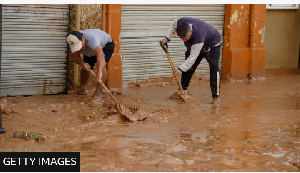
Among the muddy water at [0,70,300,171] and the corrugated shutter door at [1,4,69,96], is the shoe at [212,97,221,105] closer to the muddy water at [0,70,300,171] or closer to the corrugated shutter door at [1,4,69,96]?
the muddy water at [0,70,300,171]

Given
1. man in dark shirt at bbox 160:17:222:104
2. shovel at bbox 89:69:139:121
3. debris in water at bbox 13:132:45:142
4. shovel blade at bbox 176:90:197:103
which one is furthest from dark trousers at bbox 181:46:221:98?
debris in water at bbox 13:132:45:142

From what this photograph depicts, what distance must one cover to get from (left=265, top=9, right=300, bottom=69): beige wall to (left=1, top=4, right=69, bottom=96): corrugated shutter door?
551cm

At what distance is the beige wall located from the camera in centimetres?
1418

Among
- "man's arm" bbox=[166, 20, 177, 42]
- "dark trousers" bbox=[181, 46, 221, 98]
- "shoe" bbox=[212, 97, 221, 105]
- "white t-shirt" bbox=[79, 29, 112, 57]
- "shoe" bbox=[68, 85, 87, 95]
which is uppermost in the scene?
"man's arm" bbox=[166, 20, 177, 42]

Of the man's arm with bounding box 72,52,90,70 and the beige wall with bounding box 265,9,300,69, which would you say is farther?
the beige wall with bounding box 265,9,300,69

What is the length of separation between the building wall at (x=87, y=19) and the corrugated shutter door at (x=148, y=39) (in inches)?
25.2

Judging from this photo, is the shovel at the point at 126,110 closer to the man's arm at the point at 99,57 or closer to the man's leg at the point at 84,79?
the man's arm at the point at 99,57

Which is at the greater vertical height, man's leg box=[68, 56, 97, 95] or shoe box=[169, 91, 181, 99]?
man's leg box=[68, 56, 97, 95]

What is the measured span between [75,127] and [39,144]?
0.98m

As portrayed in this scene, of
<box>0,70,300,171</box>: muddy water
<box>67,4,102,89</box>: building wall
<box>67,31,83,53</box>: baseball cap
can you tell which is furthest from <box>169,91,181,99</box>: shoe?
<box>67,31,83,53</box>: baseball cap

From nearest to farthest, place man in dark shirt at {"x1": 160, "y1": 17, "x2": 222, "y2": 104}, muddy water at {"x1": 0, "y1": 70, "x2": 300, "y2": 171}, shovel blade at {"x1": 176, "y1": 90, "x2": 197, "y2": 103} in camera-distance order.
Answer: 1. muddy water at {"x1": 0, "y1": 70, "x2": 300, "y2": 171}
2. man in dark shirt at {"x1": 160, "y1": 17, "x2": 222, "y2": 104}
3. shovel blade at {"x1": 176, "y1": 90, "x2": 197, "y2": 103}

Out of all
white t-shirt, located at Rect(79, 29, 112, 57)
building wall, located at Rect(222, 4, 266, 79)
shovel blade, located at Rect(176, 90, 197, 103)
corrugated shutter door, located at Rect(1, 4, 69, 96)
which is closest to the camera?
white t-shirt, located at Rect(79, 29, 112, 57)

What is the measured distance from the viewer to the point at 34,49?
1031 cm
